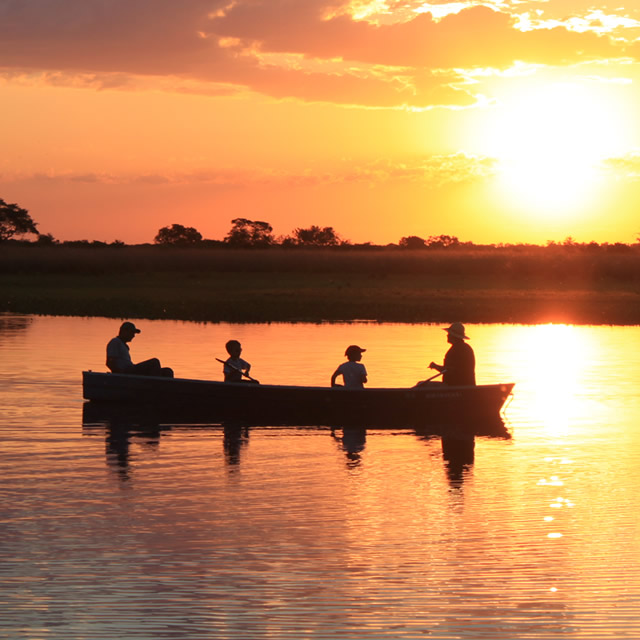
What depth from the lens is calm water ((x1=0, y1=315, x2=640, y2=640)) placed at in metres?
8.63

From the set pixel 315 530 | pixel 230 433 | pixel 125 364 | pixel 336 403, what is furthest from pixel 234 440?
pixel 315 530

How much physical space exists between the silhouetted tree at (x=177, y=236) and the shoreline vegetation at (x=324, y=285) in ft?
168

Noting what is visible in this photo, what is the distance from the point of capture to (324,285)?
64562mm

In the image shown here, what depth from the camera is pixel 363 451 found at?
1645 centimetres

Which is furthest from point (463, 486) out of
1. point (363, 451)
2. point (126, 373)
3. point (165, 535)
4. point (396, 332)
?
point (396, 332)

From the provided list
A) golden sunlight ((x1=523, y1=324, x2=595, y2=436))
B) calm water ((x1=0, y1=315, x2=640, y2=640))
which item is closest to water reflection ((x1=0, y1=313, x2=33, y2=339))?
golden sunlight ((x1=523, y1=324, x2=595, y2=436))

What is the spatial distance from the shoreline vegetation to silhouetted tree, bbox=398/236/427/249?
3093cm

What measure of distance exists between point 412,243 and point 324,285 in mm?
58725

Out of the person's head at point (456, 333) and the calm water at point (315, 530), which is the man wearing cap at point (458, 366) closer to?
the person's head at point (456, 333)

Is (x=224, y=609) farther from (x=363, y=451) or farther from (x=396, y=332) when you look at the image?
(x=396, y=332)

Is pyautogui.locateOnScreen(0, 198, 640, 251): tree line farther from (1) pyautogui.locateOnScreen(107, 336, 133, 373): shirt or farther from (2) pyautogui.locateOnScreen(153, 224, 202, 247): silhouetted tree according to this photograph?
(1) pyautogui.locateOnScreen(107, 336, 133, 373): shirt

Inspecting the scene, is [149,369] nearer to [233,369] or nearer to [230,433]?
[233,369]

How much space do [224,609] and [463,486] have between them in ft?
17.9

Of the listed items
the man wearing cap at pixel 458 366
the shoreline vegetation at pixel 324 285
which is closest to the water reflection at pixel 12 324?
the shoreline vegetation at pixel 324 285
